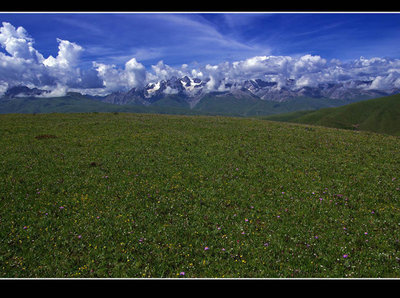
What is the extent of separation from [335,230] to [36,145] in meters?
27.1

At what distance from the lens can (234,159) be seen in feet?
65.0

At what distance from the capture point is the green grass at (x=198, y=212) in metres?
8.06

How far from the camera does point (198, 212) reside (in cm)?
1149

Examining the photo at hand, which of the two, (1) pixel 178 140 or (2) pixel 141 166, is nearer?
(2) pixel 141 166

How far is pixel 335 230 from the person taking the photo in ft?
32.7

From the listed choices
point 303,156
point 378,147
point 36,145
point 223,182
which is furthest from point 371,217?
point 36,145

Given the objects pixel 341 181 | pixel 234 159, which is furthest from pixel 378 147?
pixel 234 159

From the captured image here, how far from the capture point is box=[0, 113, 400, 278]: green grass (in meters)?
8.06
